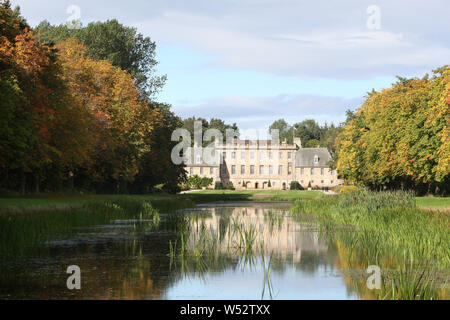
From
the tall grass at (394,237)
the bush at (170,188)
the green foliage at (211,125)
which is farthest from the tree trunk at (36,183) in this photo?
the green foliage at (211,125)

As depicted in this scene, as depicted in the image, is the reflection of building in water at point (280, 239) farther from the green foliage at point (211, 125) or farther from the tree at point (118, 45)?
the green foliage at point (211, 125)

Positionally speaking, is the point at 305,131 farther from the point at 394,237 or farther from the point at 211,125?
the point at 394,237

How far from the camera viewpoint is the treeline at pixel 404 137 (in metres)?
43.5

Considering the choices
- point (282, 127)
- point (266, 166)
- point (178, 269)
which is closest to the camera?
point (178, 269)

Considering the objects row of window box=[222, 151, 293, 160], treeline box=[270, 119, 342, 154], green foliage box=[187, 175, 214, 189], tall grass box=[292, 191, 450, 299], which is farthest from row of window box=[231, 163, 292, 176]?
tall grass box=[292, 191, 450, 299]

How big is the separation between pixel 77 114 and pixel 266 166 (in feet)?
281

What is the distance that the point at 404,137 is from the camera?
48906 millimetres

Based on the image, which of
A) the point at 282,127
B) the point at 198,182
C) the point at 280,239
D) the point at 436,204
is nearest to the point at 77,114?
the point at 280,239

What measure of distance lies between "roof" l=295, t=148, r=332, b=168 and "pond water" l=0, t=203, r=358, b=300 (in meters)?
95.5

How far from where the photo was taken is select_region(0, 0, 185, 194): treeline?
1308 inches

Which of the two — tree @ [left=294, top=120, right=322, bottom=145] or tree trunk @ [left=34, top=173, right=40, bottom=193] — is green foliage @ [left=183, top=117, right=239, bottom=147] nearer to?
tree @ [left=294, top=120, right=322, bottom=145]

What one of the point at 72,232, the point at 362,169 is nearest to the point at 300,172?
the point at 362,169

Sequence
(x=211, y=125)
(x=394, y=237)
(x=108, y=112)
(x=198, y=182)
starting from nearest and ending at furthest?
(x=394, y=237) → (x=108, y=112) → (x=198, y=182) → (x=211, y=125)

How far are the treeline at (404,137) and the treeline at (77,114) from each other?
19862mm
